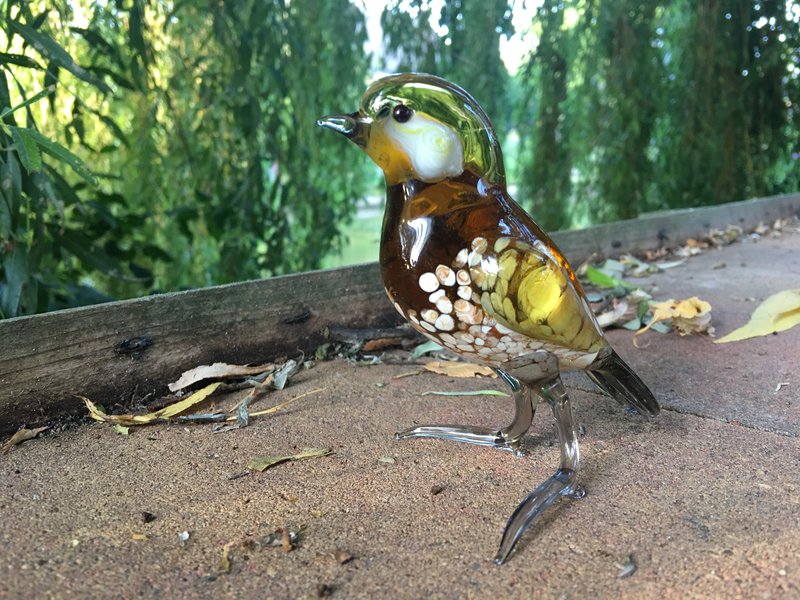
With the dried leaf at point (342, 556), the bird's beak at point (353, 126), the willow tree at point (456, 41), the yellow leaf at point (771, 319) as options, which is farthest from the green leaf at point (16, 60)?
the yellow leaf at point (771, 319)

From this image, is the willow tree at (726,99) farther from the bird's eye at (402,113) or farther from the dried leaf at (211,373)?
the bird's eye at (402,113)

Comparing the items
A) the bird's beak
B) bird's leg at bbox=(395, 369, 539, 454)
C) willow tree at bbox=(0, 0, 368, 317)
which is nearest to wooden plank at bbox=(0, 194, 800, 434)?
bird's leg at bbox=(395, 369, 539, 454)

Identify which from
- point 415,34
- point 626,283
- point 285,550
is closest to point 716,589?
point 285,550

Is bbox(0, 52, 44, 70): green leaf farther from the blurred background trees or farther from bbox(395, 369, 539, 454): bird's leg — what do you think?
bbox(395, 369, 539, 454): bird's leg

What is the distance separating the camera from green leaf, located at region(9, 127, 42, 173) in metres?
1.52

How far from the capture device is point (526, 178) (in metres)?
4.16

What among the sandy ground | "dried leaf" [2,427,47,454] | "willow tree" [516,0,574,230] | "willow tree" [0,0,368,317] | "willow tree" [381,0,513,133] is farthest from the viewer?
"willow tree" [516,0,574,230]

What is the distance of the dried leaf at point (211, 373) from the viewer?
71.2 inches

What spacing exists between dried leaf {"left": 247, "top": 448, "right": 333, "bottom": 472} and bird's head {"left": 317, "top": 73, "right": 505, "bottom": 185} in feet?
1.89

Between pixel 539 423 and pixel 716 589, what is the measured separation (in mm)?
646

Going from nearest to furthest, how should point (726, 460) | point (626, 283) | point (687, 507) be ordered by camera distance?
point (687, 507) → point (726, 460) → point (626, 283)

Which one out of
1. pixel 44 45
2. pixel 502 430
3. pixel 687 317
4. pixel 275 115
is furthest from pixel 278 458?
pixel 275 115

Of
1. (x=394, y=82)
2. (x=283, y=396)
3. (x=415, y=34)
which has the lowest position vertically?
(x=283, y=396)

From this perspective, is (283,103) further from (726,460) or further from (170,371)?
(726,460)
